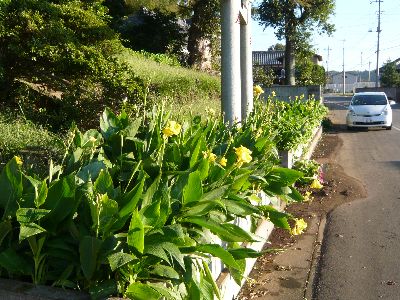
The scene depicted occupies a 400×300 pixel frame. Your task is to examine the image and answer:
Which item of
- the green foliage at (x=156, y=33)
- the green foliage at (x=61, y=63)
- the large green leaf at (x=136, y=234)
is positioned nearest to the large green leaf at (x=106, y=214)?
the large green leaf at (x=136, y=234)

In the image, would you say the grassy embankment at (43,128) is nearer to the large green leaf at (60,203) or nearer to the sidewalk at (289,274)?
the large green leaf at (60,203)

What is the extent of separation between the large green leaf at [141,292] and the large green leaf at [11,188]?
2.52ft

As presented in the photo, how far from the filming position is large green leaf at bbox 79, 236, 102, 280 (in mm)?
2794

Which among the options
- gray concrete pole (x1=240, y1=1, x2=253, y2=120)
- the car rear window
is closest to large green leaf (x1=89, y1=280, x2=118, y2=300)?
gray concrete pole (x1=240, y1=1, x2=253, y2=120)

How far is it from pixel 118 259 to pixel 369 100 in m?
20.0

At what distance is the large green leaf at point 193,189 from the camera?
3.32 meters

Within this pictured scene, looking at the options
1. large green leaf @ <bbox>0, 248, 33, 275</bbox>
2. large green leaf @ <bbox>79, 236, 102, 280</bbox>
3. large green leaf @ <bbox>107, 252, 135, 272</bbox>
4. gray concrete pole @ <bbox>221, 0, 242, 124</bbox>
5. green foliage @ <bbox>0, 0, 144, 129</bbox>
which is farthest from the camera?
green foliage @ <bbox>0, 0, 144, 129</bbox>

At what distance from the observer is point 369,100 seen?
21.3m

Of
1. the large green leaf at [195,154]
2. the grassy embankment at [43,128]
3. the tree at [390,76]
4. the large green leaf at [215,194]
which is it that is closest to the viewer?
the large green leaf at [215,194]

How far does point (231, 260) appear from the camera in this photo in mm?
3062

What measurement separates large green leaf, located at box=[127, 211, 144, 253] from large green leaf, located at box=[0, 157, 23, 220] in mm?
680

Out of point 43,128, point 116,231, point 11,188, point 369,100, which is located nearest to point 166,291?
point 116,231

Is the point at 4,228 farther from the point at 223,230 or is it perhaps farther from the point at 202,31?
the point at 202,31

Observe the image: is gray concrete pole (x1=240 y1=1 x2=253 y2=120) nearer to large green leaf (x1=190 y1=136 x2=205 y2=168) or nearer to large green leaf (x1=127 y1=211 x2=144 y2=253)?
large green leaf (x1=190 y1=136 x2=205 y2=168)
